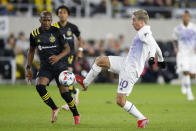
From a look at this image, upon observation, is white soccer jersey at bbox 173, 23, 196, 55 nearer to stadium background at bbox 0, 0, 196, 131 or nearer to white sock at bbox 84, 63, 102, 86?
stadium background at bbox 0, 0, 196, 131

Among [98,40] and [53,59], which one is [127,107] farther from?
[98,40]

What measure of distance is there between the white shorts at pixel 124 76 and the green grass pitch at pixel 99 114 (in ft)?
2.46

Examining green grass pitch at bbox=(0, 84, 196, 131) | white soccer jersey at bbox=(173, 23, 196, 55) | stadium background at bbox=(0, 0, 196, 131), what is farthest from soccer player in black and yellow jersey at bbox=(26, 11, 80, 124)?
white soccer jersey at bbox=(173, 23, 196, 55)

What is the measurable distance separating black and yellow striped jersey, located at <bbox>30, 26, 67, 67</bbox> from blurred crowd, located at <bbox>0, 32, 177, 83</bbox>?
42.0ft

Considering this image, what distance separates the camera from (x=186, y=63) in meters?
18.9

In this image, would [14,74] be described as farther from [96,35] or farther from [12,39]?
Answer: [96,35]

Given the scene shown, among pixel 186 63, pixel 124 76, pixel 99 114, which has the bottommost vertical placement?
pixel 99 114

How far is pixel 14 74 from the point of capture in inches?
1006

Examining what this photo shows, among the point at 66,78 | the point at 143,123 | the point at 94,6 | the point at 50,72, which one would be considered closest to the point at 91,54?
the point at 94,6

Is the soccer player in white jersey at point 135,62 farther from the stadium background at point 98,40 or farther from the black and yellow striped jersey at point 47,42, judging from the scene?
the stadium background at point 98,40

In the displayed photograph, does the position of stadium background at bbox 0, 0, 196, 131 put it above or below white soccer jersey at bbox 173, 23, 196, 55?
below

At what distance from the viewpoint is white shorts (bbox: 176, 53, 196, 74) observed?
1889cm

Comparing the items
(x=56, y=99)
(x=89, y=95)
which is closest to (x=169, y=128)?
(x=56, y=99)

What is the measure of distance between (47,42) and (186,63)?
8590mm
